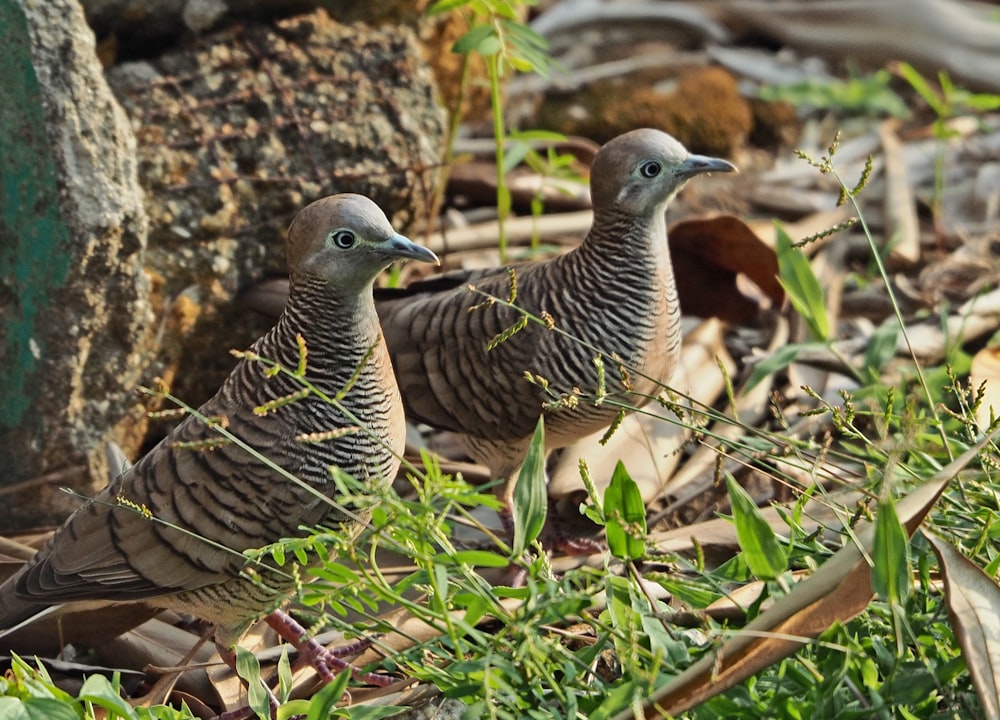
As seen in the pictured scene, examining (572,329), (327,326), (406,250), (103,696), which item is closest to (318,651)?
(327,326)

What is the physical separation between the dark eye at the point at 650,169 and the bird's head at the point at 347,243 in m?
1.03

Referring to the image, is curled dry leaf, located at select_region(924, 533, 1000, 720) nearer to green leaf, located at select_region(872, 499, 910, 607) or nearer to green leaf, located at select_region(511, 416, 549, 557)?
green leaf, located at select_region(872, 499, 910, 607)

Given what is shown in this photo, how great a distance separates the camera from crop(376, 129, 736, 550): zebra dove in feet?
12.9

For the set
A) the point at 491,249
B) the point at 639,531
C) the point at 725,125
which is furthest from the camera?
the point at 725,125

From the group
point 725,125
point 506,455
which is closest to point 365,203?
point 506,455

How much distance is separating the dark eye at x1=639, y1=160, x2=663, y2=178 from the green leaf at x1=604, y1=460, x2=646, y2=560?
1710 mm

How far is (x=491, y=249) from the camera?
18.7 feet

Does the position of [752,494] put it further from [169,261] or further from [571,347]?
[169,261]

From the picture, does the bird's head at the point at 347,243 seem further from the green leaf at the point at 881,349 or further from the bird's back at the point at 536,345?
the green leaf at the point at 881,349

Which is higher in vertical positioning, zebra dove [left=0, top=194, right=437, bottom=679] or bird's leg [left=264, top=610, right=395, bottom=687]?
zebra dove [left=0, top=194, right=437, bottom=679]

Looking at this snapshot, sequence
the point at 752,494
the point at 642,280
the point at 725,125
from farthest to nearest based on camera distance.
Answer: the point at 725,125 < the point at 752,494 < the point at 642,280

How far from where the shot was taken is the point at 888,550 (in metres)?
2.24

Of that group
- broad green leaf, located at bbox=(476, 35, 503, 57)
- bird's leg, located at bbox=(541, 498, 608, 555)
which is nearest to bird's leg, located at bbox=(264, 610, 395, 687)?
bird's leg, located at bbox=(541, 498, 608, 555)

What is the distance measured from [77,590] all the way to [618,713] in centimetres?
Result: 155
